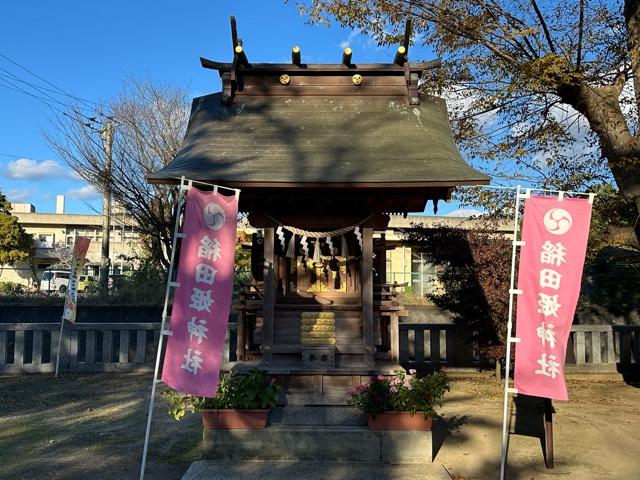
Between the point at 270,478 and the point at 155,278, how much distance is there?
1746 centimetres

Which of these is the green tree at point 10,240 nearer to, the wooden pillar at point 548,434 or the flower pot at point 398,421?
the flower pot at point 398,421

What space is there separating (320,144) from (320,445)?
391 centimetres

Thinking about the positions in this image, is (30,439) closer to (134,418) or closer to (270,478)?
(134,418)

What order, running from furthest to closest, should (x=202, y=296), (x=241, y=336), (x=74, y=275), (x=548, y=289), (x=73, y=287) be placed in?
(x=74, y=275)
(x=73, y=287)
(x=241, y=336)
(x=202, y=296)
(x=548, y=289)

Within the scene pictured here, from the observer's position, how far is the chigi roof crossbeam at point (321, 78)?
810 centimetres

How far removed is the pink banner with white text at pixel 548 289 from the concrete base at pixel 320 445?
61.4 inches

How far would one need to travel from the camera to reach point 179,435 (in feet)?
24.4

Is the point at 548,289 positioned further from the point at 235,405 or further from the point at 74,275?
the point at 74,275

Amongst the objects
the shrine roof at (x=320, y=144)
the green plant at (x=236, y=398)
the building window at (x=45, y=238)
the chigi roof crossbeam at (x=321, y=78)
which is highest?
the building window at (x=45, y=238)

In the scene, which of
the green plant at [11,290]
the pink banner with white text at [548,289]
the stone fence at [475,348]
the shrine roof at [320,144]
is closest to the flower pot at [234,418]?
the shrine roof at [320,144]

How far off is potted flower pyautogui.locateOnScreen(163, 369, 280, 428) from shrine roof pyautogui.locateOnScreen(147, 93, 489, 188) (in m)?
2.46

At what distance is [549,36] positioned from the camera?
32.3 ft

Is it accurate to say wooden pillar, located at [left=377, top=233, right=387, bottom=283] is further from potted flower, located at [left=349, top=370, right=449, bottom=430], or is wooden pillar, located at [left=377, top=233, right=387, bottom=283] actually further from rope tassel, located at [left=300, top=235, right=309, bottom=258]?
potted flower, located at [left=349, top=370, right=449, bottom=430]

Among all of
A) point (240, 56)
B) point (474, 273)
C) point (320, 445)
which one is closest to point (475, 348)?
point (474, 273)
